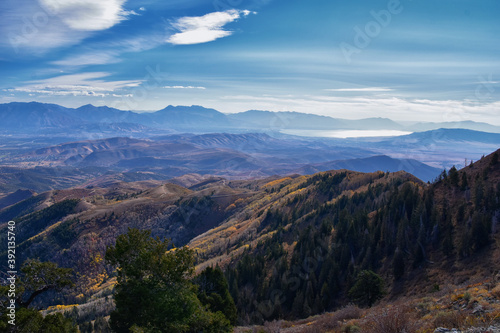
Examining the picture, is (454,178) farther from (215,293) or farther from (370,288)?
(215,293)

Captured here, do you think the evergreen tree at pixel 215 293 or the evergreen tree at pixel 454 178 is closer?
the evergreen tree at pixel 215 293

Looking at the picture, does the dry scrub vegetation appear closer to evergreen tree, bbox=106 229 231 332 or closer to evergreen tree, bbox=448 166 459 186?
evergreen tree, bbox=106 229 231 332

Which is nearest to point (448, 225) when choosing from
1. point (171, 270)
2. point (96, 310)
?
point (171, 270)

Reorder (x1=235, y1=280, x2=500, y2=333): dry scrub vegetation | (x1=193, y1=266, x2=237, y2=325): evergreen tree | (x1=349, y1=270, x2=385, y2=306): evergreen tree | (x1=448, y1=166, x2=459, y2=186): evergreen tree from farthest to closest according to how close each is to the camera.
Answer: (x1=448, y1=166, x2=459, y2=186): evergreen tree < (x1=349, y1=270, x2=385, y2=306): evergreen tree < (x1=193, y1=266, x2=237, y2=325): evergreen tree < (x1=235, y1=280, x2=500, y2=333): dry scrub vegetation

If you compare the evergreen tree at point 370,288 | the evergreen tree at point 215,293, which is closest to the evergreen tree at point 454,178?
the evergreen tree at point 370,288

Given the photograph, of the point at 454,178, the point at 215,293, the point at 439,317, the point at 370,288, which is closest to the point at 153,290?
the point at 215,293

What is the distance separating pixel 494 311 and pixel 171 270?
2227 cm

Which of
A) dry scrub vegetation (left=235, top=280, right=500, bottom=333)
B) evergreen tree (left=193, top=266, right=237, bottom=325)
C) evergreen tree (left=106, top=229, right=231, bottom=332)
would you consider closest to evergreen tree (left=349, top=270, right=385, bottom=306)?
dry scrub vegetation (left=235, top=280, right=500, bottom=333)

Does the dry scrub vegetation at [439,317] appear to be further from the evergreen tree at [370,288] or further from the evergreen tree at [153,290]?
the evergreen tree at [370,288]

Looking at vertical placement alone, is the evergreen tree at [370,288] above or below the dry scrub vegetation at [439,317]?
below

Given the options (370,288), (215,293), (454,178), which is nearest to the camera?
(215,293)

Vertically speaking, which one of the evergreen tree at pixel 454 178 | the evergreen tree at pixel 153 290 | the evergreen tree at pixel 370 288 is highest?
the evergreen tree at pixel 454 178

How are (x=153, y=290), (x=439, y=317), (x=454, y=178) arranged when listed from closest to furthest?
(x=439, y=317) < (x=153, y=290) < (x=454, y=178)

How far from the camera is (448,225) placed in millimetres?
48938
